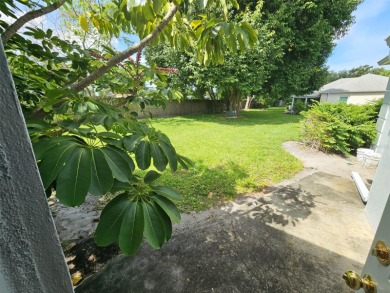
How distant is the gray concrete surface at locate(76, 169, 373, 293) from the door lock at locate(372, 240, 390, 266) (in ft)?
4.48

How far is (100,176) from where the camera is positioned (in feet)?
2.49

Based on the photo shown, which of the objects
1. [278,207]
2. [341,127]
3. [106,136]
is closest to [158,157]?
[106,136]

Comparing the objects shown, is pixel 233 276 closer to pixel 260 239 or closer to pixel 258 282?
pixel 258 282

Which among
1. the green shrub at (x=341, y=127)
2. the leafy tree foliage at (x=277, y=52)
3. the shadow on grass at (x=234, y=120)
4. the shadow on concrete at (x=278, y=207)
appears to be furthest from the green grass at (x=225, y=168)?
the leafy tree foliage at (x=277, y=52)

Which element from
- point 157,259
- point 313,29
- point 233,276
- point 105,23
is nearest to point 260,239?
point 233,276

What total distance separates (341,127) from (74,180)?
23.0 feet

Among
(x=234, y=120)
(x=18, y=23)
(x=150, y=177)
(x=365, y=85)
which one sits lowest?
(x=234, y=120)

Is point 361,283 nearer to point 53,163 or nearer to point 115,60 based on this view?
point 53,163

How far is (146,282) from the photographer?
181 centimetres

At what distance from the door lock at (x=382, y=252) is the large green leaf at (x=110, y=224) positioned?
3.52ft

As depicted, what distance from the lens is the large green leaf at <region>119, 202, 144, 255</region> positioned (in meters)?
0.82

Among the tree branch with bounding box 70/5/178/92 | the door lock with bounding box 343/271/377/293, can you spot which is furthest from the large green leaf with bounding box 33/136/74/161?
the door lock with bounding box 343/271/377/293

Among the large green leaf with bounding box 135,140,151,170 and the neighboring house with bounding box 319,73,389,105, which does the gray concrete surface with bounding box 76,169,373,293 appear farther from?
the neighboring house with bounding box 319,73,389,105

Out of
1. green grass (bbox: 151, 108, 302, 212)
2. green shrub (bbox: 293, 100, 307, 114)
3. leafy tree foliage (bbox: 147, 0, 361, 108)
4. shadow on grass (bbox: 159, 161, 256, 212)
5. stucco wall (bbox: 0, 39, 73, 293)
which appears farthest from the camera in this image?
green shrub (bbox: 293, 100, 307, 114)
